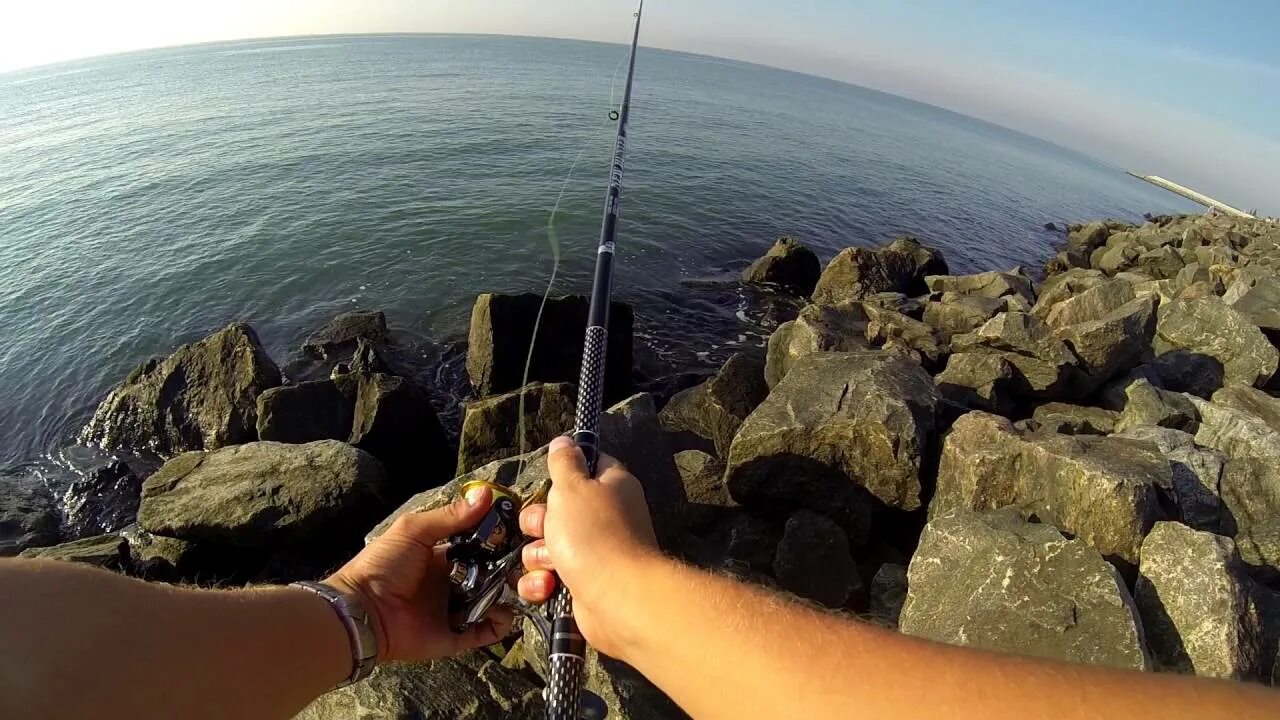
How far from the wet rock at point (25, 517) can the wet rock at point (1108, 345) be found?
1407cm

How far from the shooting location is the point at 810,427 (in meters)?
5.49

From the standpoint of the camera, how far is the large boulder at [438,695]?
3.26 metres

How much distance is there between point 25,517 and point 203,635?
397 inches

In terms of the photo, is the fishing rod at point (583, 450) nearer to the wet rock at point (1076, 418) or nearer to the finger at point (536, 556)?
the finger at point (536, 556)

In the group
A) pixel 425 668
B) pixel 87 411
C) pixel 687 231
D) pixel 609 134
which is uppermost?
pixel 609 134

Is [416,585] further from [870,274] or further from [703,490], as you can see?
[870,274]

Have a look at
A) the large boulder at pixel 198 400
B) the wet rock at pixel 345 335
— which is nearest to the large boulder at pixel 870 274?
the wet rock at pixel 345 335

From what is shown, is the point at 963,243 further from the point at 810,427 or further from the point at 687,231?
the point at 810,427

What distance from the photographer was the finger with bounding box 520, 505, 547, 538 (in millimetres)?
2498

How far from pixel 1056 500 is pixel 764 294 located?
11.2 meters

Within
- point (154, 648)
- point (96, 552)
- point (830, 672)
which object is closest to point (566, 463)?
point (830, 672)

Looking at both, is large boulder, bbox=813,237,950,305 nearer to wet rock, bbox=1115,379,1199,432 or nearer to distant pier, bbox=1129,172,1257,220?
wet rock, bbox=1115,379,1199,432

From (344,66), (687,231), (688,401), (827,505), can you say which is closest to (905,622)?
(827,505)

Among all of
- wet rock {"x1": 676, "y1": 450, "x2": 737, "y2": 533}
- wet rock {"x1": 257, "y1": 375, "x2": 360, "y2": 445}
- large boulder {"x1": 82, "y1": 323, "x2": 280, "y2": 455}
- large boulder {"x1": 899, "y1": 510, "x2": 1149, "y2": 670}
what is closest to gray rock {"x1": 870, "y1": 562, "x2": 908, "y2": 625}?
large boulder {"x1": 899, "y1": 510, "x2": 1149, "y2": 670}
